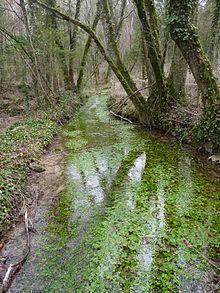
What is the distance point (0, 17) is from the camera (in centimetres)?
1577

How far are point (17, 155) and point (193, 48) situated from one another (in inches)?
226

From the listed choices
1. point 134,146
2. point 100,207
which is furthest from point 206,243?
point 134,146

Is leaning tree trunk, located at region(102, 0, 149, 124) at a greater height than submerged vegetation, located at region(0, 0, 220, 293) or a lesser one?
greater

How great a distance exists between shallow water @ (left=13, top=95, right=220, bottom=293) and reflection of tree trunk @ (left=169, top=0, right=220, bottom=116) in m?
1.88

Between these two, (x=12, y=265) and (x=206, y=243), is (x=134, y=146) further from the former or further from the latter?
(x=12, y=265)

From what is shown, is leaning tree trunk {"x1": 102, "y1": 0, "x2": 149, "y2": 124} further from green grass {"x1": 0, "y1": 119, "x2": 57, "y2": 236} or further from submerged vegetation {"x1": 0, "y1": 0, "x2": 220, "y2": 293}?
green grass {"x1": 0, "y1": 119, "x2": 57, "y2": 236}

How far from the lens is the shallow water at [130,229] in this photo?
12.4ft

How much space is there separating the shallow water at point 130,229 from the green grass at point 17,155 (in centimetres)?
81


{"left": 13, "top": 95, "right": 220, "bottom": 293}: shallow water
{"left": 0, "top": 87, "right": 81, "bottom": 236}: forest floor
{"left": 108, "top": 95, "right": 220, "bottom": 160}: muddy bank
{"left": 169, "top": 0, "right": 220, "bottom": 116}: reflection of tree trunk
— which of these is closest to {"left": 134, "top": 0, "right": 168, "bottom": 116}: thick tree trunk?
{"left": 108, "top": 95, "right": 220, "bottom": 160}: muddy bank

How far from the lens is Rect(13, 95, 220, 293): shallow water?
3.78 metres

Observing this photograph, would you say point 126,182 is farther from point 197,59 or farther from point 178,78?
point 178,78

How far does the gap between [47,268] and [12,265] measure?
1.67ft

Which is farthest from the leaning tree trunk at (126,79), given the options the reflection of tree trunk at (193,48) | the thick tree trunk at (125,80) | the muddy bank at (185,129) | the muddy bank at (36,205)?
the muddy bank at (36,205)

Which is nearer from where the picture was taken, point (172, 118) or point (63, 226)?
point (63, 226)
